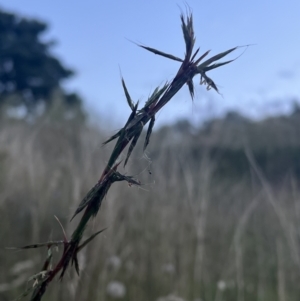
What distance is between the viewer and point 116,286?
77.0 inches

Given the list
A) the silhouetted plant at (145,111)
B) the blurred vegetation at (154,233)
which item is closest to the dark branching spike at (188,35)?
the silhouetted plant at (145,111)

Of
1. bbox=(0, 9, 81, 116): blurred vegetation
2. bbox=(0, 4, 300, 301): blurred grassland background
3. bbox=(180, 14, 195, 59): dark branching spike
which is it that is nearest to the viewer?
bbox=(180, 14, 195, 59): dark branching spike

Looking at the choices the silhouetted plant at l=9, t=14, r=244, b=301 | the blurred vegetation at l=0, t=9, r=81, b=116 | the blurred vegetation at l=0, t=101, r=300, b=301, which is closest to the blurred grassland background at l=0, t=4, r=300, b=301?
the blurred vegetation at l=0, t=101, r=300, b=301

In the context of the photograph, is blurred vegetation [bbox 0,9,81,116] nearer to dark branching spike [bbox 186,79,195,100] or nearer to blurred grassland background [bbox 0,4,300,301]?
blurred grassland background [bbox 0,4,300,301]

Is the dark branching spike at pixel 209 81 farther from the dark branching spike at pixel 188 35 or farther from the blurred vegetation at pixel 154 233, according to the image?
the blurred vegetation at pixel 154 233

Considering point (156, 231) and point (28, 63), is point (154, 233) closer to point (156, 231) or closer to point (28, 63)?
point (156, 231)

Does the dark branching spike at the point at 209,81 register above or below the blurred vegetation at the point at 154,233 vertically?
below

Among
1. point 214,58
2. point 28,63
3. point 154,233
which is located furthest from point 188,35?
point 28,63

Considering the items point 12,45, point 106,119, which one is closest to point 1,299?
point 106,119

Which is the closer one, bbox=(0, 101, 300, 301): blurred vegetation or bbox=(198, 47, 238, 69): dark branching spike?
bbox=(198, 47, 238, 69): dark branching spike

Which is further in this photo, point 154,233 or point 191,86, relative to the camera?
point 154,233

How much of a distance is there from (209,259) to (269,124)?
17.1 ft

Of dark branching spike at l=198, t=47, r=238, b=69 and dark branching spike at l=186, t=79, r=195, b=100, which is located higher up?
dark branching spike at l=198, t=47, r=238, b=69

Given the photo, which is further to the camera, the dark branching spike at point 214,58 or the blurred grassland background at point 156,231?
the blurred grassland background at point 156,231
